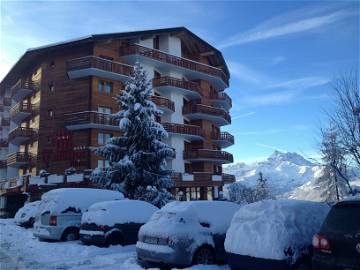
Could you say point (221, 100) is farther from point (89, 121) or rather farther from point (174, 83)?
point (89, 121)

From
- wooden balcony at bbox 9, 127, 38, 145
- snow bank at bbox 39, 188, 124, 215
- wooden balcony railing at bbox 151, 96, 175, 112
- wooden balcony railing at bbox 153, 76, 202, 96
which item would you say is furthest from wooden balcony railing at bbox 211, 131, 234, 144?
snow bank at bbox 39, 188, 124, 215

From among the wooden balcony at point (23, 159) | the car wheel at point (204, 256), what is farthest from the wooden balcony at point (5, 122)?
the car wheel at point (204, 256)

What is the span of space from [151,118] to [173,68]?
17745mm

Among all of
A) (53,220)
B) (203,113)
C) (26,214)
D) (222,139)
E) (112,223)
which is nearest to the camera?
(112,223)

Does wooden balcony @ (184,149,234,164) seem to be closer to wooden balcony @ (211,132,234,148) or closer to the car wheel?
wooden balcony @ (211,132,234,148)

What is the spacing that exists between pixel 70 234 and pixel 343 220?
11.6 m

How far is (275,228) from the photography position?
27.2 feet

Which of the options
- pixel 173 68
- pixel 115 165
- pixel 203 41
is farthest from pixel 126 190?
pixel 203 41

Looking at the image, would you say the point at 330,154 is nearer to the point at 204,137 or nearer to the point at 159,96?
the point at 159,96

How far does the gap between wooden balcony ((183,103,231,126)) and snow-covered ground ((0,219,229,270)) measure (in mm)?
30788

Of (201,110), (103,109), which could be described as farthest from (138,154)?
(201,110)

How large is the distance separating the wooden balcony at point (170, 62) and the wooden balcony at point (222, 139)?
6296mm

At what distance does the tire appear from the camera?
51.5 feet

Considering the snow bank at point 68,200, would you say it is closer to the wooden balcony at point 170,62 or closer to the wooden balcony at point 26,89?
the wooden balcony at point 170,62
